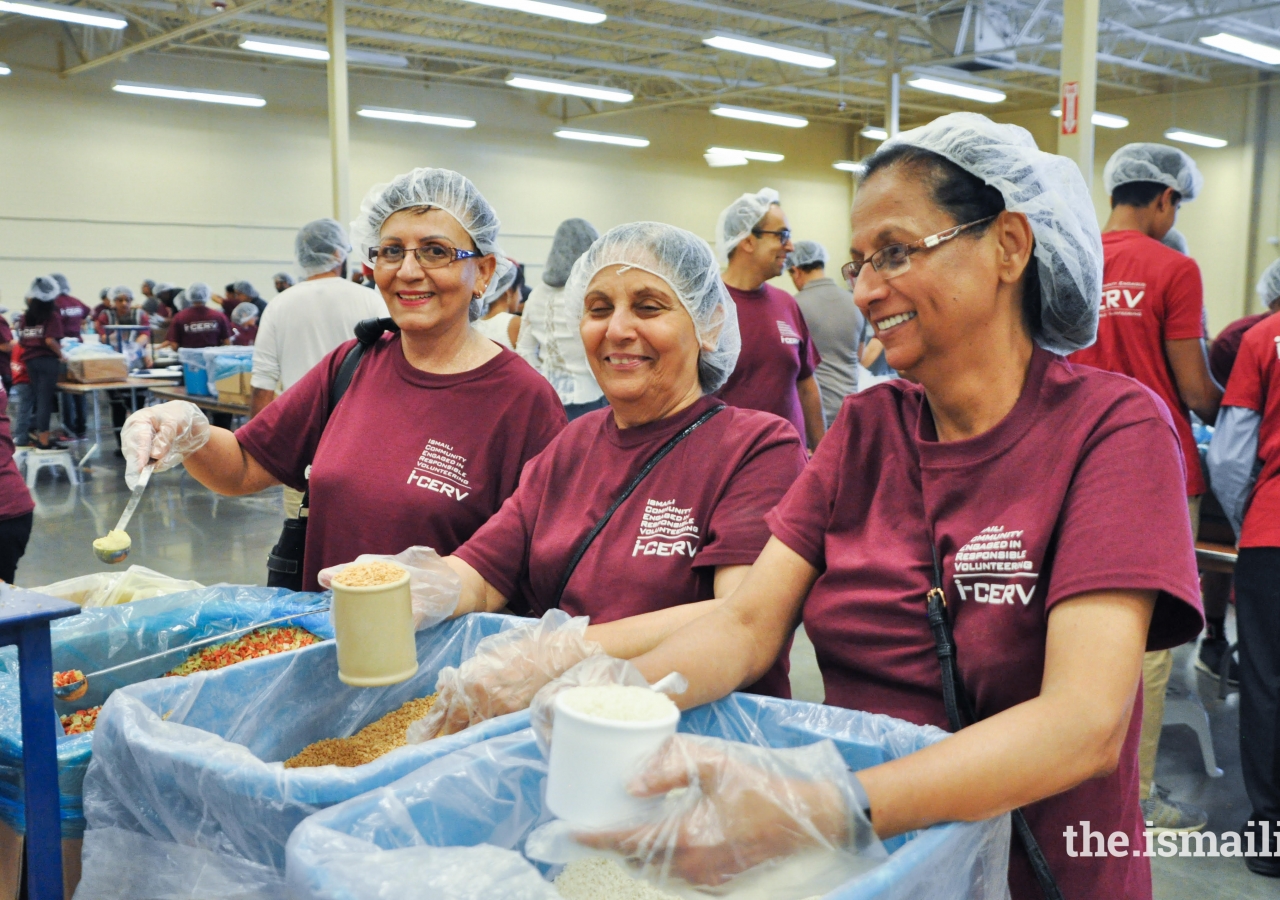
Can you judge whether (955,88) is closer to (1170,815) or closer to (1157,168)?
(1157,168)

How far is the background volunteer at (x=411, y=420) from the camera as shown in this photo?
1.93 metres

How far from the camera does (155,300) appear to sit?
41.4 ft

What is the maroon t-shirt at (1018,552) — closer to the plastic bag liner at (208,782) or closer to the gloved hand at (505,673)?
the gloved hand at (505,673)

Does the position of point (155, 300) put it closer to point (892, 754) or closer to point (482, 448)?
point (482, 448)

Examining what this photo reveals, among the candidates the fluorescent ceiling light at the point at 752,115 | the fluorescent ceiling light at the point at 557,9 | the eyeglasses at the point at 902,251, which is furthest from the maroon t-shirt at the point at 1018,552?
the fluorescent ceiling light at the point at 752,115

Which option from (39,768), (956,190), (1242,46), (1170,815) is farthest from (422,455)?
(1242,46)

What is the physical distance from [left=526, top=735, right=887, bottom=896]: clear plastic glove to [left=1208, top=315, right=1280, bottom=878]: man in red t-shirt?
225 centimetres

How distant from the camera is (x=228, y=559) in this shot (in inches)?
235

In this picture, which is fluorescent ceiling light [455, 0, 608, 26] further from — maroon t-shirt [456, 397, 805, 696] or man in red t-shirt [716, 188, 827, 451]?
maroon t-shirt [456, 397, 805, 696]

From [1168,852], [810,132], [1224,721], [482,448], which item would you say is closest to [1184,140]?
[810,132]

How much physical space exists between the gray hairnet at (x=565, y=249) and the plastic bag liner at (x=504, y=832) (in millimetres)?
3652

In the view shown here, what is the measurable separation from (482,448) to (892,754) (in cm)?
109

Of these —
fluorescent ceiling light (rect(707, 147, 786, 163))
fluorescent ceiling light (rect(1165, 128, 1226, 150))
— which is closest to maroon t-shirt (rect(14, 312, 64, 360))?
fluorescent ceiling light (rect(707, 147, 786, 163))

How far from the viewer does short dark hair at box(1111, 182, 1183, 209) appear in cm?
332
